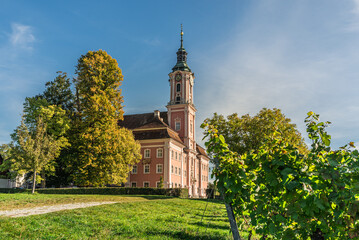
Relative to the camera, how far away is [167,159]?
1807 inches

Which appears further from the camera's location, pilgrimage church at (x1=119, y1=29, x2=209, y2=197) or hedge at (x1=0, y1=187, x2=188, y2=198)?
pilgrimage church at (x1=119, y1=29, x2=209, y2=197)

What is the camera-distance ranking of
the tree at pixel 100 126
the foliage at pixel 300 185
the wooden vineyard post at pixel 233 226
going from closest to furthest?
the foliage at pixel 300 185 < the wooden vineyard post at pixel 233 226 < the tree at pixel 100 126

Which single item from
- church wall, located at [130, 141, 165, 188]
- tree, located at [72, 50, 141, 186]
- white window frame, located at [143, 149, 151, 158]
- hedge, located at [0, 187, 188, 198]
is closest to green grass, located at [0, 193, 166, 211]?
hedge, located at [0, 187, 188, 198]

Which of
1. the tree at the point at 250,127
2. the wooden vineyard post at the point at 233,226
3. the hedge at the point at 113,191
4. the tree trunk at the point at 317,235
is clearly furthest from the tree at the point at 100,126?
the tree trunk at the point at 317,235

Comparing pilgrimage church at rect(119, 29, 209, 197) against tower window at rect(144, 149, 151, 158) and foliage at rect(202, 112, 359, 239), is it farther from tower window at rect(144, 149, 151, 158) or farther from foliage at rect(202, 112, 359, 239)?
foliage at rect(202, 112, 359, 239)

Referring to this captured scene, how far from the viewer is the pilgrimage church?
4647 centimetres

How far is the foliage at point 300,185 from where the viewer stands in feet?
11.5

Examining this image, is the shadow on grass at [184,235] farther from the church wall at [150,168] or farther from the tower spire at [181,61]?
the tower spire at [181,61]

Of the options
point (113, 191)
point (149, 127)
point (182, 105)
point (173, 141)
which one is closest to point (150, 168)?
point (173, 141)

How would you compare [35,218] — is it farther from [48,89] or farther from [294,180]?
[48,89]

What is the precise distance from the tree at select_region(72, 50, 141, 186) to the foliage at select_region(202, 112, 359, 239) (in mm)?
27139

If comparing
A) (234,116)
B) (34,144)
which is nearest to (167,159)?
(234,116)

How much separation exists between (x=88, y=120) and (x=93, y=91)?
3.27 meters

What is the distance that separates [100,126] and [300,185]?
2996cm
